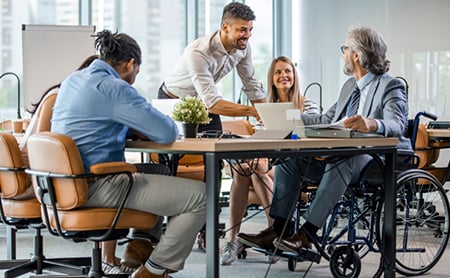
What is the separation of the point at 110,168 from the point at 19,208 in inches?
27.7

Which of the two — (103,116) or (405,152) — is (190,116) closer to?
(103,116)

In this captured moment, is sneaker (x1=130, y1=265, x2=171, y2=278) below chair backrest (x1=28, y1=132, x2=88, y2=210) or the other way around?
below

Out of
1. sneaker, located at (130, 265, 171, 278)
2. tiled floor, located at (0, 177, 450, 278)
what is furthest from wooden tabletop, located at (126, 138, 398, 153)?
tiled floor, located at (0, 177, 450, 278)

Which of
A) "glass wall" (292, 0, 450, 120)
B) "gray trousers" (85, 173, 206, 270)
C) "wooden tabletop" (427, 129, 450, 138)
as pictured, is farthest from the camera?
"glass wall" (292, 0, 450, 120)

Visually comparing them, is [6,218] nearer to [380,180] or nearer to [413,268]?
[380,180]

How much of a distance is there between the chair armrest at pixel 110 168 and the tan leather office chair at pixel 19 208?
21.3 inches

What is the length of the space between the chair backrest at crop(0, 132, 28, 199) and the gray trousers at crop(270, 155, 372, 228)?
1.22 m

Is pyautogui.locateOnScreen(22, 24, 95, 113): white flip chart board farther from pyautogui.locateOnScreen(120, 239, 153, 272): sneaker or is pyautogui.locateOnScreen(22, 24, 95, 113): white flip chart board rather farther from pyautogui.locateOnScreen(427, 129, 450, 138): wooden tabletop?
pyautogui.locateOnScreen(120, 239, 153, 272): sneaker

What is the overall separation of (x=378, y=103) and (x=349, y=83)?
0.31m

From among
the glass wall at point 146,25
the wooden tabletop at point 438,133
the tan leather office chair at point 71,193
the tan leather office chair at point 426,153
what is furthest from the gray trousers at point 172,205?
the glass wall at point 146,25

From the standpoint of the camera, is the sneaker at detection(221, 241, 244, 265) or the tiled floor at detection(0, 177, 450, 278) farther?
the sneaker at detection(221, 241, 244, 265)

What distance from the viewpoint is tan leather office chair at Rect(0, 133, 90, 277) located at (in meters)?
3.14

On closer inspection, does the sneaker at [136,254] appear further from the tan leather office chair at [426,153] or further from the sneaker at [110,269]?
the tan leather office chair at [426,153]

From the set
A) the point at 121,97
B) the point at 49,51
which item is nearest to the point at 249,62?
the point at 121,97
